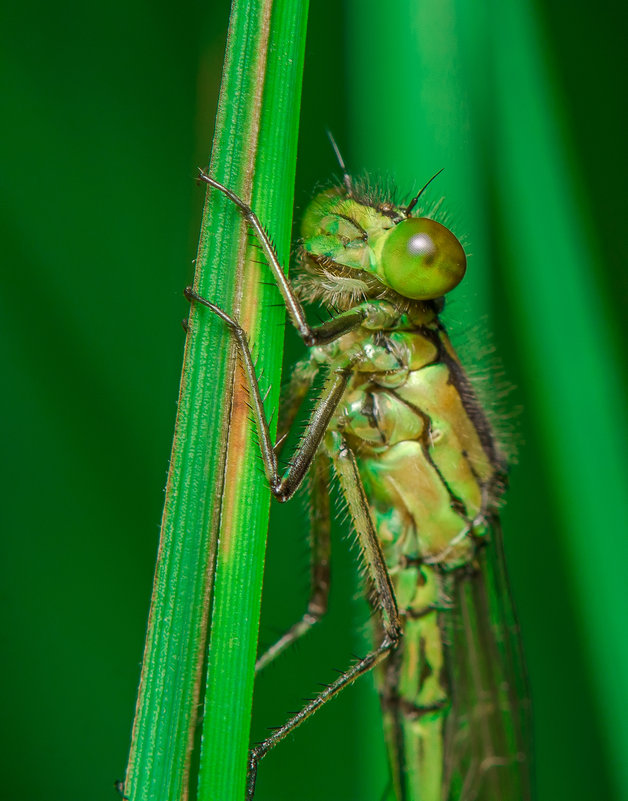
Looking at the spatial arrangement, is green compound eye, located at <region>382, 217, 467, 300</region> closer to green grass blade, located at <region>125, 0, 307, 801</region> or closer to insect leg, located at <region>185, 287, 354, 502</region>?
insect leg, located at <region>185, 287, 354, 502</region>

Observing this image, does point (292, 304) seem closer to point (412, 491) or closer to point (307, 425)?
point (307, 425)

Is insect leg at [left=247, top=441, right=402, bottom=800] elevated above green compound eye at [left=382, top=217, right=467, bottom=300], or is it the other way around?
green compound eye at [left=382, top=217, right=467, bottom=300]

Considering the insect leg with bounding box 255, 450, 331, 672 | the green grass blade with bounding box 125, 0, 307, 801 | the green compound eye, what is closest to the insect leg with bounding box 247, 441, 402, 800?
the insect leg with bounding box 255, 450, 331, 672

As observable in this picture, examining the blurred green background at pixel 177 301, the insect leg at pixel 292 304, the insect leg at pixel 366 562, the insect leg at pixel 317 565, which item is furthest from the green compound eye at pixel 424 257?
the insect leg at pixel 317 565

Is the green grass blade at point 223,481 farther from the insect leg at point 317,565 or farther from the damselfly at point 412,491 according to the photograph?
the insect leg at point 317,565

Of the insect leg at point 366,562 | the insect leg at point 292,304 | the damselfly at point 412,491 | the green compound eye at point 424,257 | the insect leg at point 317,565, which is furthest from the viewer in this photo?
the insect leg at point 317,565
